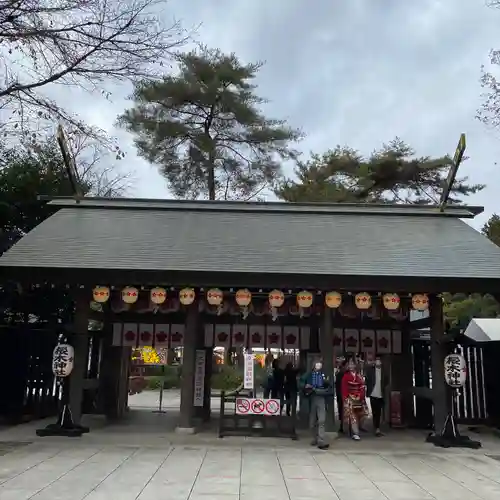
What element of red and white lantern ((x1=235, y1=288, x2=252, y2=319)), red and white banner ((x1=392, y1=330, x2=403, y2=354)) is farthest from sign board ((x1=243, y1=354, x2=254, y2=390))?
red and white banner ((x1=392, y1=330, x2=403, y2=354))

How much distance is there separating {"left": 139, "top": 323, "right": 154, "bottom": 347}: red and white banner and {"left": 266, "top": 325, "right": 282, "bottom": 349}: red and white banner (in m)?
3.00

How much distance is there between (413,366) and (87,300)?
29.0 feet

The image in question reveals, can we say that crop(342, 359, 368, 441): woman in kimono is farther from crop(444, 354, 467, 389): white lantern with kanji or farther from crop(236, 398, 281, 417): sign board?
crop(444, 354, 467, 389): white lantern with kanji

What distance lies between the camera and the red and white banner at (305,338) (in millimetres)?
12758

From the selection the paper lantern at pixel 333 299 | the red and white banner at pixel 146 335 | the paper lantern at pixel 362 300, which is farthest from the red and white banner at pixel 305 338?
the red and white banner at pixel 146 335

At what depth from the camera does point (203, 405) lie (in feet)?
43.9

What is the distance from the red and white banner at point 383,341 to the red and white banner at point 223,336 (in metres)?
3.99

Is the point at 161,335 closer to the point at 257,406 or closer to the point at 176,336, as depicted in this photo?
the point at 176,336

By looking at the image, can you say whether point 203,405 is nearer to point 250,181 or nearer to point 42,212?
point 42,212

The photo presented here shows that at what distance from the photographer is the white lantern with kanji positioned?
1037 centimetres

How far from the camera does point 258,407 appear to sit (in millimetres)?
10711

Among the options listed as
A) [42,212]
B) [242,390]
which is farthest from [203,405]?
[42,212]

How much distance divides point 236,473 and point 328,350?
4.09 metres

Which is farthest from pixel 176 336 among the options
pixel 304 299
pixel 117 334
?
pixel 304 299
